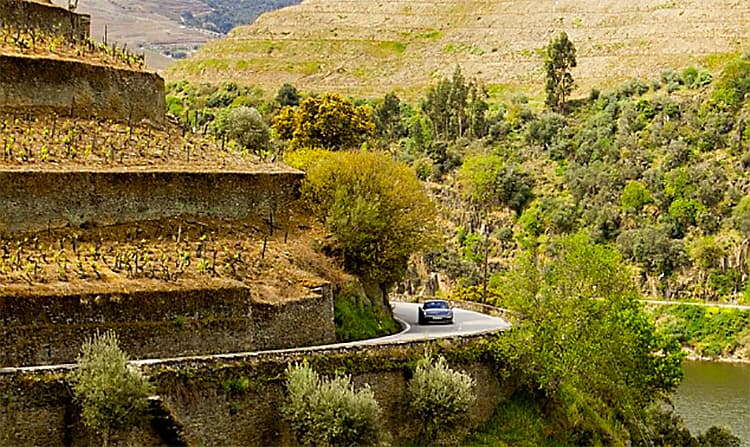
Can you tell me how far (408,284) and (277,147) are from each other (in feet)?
86.7

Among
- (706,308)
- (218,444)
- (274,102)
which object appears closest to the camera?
(218,444)

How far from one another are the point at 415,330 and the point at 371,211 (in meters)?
4.93

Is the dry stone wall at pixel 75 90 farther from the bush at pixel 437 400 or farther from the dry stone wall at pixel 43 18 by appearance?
the bush at pixel 437 400

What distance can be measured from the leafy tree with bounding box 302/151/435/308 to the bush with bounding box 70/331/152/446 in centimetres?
1514

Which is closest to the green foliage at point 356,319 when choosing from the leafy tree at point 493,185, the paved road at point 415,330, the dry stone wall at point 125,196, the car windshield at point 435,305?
the paved road at point 415,330

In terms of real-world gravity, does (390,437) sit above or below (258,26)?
below

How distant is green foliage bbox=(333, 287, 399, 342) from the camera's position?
40.7 metres

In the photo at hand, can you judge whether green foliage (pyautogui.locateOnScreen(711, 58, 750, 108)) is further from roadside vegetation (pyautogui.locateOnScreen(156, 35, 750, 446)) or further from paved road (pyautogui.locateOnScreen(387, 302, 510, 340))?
paved road (pyautogui.locateOnScreen(387, 302, 510, 340))

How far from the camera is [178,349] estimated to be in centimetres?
3388

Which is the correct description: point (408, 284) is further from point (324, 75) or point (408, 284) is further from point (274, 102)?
point (324, 75)

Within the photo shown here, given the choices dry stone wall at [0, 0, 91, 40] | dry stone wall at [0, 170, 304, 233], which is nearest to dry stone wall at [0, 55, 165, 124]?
dry stone wall at [0, 0, 91, 40]

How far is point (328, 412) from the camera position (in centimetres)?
3262

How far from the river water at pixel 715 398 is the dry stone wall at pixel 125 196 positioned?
80.8 ft

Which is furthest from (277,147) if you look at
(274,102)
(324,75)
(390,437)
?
(324,75)
